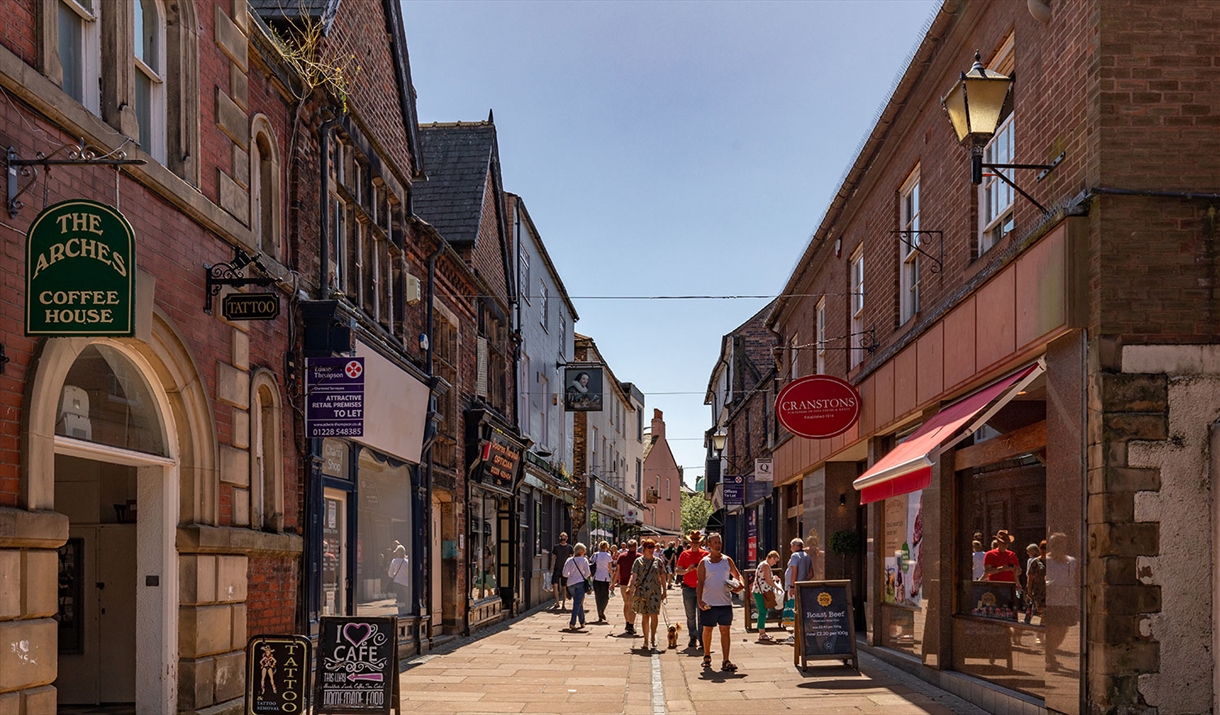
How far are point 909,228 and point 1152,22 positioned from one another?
6762 millimetres

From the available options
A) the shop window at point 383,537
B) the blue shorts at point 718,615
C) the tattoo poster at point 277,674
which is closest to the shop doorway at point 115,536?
the tattoo poster at point 277,674

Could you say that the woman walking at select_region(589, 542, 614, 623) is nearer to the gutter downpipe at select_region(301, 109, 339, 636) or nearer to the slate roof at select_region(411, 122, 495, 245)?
the slate roof at select_region(411, 122, 495, 245)

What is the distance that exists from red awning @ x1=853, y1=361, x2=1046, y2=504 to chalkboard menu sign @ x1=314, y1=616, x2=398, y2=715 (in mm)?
4673

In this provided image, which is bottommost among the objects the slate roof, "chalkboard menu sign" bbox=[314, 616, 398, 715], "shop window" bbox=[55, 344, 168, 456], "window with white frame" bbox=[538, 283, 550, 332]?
"chalkboard menu sign" bbox=[314, 616, 398, 715]

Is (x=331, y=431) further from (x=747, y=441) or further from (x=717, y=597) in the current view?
(x=747, y=441)

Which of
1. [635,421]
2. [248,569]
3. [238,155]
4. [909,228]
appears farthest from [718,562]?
[635,421]

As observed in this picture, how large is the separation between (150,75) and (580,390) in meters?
29.0

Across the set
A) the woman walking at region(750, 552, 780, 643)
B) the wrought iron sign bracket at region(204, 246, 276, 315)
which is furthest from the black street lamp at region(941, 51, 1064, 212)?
the woman walking at region(750, 552, 780, 643)

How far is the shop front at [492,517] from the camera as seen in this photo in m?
23.0

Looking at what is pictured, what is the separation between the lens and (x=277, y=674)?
28.9 ft

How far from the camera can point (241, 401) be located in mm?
10984

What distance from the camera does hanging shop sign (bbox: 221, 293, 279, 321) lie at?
1012 centimetres

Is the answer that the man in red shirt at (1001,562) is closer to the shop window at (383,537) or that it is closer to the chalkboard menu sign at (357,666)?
the chalkboard menu sign at (357,666)

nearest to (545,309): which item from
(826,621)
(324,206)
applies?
(324,206)
